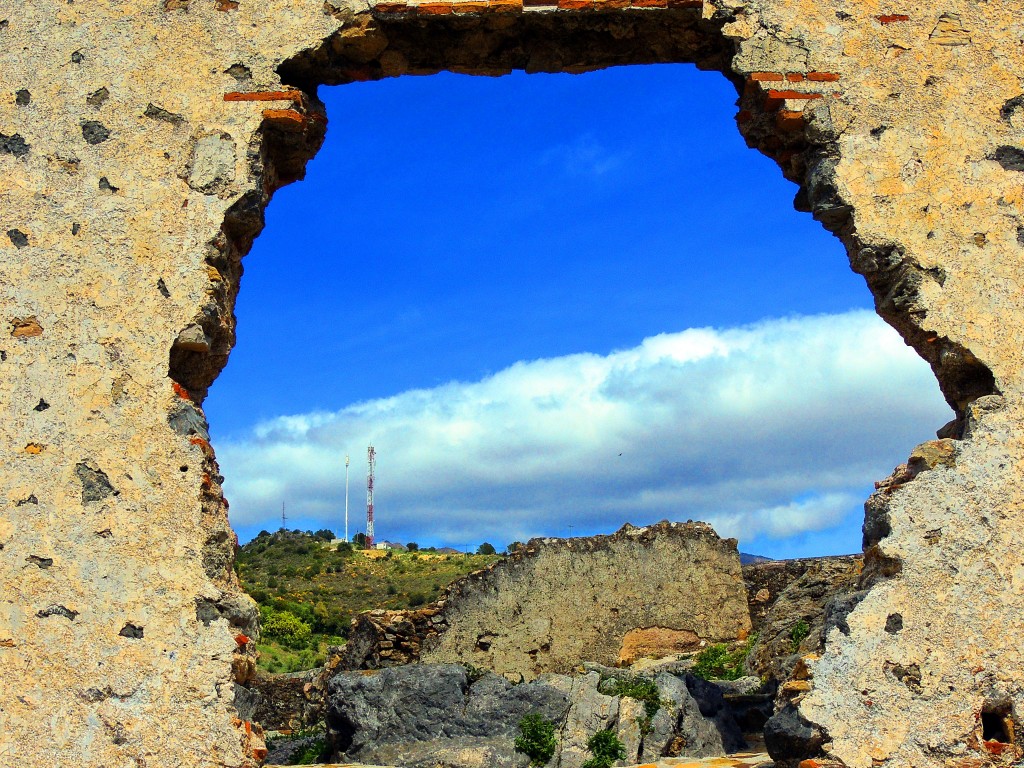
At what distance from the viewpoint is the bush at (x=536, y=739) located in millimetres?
6938

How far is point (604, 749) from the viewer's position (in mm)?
6859

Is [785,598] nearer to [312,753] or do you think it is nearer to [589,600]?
[589,600]

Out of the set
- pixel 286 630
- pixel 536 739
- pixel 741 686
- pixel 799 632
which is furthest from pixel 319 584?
pixel 536 739

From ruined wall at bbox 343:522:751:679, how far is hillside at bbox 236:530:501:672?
23.3 ft

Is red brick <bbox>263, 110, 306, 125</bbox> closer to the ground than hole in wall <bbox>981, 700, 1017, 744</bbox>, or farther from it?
farther from it

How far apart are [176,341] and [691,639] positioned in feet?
31.9

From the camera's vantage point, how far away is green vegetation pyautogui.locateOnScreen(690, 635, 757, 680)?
9992 mm

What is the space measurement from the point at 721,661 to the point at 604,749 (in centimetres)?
435

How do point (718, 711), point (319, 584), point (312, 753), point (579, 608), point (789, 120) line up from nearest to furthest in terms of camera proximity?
point (789, 120)
point (718, 711)
point (312, 753)
point (579, 608)
point (319, 584)

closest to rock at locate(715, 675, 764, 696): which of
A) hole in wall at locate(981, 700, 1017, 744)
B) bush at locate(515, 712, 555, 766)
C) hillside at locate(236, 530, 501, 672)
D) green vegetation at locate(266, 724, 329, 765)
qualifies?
bush at locate(515, 712, 555, 766)

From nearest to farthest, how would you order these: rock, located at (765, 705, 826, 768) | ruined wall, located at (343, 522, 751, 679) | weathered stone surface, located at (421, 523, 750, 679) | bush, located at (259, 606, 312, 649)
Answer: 1. rock, located at (765, 705, 826, 768)
2. ruined wall, located at (343, 522, 751, 679)
3. weathered stone surface, located at (421, 523, 750, 679)
4. bush, located at (259, 606, 312, 649)

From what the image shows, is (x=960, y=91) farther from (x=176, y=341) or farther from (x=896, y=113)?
(x=176, y=341)

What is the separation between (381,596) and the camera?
25609 millimetres

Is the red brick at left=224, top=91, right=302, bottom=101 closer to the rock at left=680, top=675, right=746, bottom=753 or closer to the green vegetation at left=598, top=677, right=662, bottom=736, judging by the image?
the green vegetation at left=598, top=677, right=662, bottom=736
